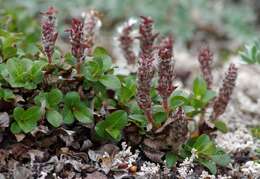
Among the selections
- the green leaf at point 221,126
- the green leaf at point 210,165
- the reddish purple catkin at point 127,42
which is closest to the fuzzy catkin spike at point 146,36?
the reddish purple catkin at point 127,42

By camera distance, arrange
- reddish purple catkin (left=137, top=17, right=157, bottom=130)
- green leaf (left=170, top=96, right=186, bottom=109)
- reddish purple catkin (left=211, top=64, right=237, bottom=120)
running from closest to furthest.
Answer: reddish purple catkin (left=137, top=17, right=157, bottom=130) → green leaf (left=170, top=96, right=186, bottom=109) → reddish purple catkin (left=211, top=64, right=237, bottom=120)

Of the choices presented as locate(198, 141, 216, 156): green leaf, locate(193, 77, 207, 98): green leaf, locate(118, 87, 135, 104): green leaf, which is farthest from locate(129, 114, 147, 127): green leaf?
locate(193, 77, 207, 98): green leaf

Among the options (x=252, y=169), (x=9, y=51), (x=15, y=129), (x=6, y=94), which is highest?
(x=9, y=51)

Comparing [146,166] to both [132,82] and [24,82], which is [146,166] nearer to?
[132,82]

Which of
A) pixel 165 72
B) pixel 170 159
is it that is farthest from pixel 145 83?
pixel 170 159

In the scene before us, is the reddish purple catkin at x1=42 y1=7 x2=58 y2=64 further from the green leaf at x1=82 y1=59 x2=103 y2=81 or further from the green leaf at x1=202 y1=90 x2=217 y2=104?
the green leaf at x1=202 y1=90 x2=217 y2=104

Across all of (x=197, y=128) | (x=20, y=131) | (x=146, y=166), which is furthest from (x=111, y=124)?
(x=197, y=128)

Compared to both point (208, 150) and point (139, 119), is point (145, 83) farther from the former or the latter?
point (208, 150)
